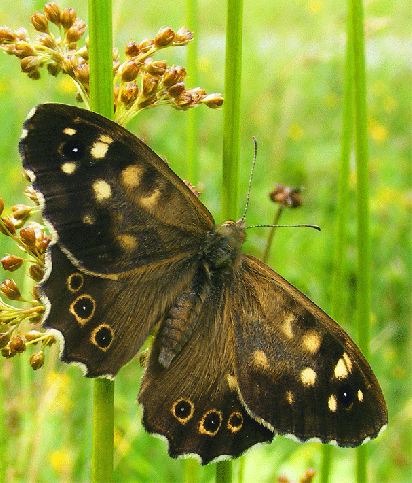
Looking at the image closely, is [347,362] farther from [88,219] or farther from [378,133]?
[378,133]

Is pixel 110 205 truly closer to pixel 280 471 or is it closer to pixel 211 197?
pixel 280 471

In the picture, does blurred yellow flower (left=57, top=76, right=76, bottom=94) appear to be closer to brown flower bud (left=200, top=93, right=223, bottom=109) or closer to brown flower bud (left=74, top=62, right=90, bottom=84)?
→ brown flower bud (left=200, top=93, right=223, bottom=109)

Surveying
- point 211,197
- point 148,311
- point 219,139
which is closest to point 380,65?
point 219,139

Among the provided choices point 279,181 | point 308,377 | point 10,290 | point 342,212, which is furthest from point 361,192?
point 279,181

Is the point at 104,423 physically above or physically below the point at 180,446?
above

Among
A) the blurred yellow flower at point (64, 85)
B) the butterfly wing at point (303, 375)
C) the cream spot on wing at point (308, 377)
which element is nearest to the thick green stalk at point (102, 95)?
the butterfly wing at point (303, 375)

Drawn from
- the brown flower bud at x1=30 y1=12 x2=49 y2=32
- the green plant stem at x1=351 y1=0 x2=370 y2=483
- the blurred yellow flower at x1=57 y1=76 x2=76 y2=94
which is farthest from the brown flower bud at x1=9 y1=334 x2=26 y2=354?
the blurred yellow flower at x1=57 y1=76 x2=76 y2=94

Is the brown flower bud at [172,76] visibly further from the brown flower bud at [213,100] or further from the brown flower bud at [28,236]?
the brown flower bud at [28,236]
